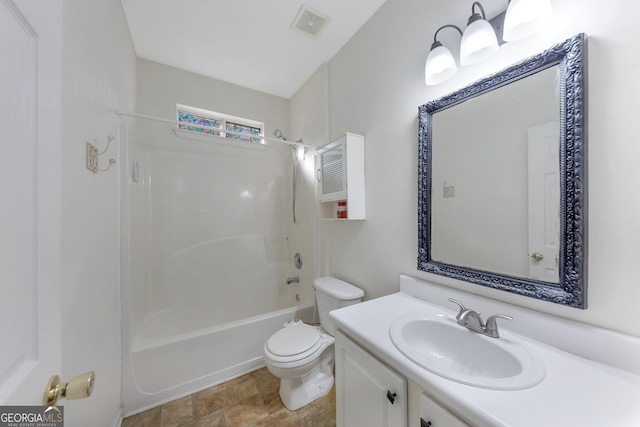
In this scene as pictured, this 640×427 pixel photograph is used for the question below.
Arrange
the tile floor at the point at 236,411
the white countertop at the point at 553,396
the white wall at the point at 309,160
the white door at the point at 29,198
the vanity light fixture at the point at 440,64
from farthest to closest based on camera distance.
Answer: the white wall at the point at 309,160
the tile floor at the point at 236,411
the vanity light fixture at the point at 440,64
the white countertop at the point at 553,396
the white door at the point at 29,198

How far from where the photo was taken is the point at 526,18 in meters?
0.79

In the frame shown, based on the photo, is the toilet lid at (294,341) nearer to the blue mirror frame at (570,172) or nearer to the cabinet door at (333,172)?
the cabinet door at (333,172)

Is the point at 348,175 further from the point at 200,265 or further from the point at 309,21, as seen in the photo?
the point at 200,265

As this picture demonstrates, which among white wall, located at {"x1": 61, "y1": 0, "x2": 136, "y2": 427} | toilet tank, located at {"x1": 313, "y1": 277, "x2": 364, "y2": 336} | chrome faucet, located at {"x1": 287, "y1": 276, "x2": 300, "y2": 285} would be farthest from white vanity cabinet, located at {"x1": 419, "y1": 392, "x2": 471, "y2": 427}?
chrome faucet, located at {"x1": 287, "y1": 276, "x2": 300, "y2": 285}

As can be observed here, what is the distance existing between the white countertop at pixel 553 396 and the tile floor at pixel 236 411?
999 millimetres

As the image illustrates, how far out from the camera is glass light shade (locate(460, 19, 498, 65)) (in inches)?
35.1

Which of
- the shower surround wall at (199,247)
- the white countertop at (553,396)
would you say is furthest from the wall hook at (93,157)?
the white countertop at (553,396)

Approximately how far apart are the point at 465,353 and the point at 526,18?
1.26 meters

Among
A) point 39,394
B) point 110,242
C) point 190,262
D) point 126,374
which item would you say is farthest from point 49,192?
point 190,262

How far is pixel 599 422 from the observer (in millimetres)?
504

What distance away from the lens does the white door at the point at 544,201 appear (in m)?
0.79

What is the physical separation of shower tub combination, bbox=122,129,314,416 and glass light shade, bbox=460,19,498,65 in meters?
1.90

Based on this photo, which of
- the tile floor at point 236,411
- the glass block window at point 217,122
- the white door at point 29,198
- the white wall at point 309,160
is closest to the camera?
the white door at point 29,198

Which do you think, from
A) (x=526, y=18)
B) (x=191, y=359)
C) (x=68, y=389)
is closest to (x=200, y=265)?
(x=191, y=359)
